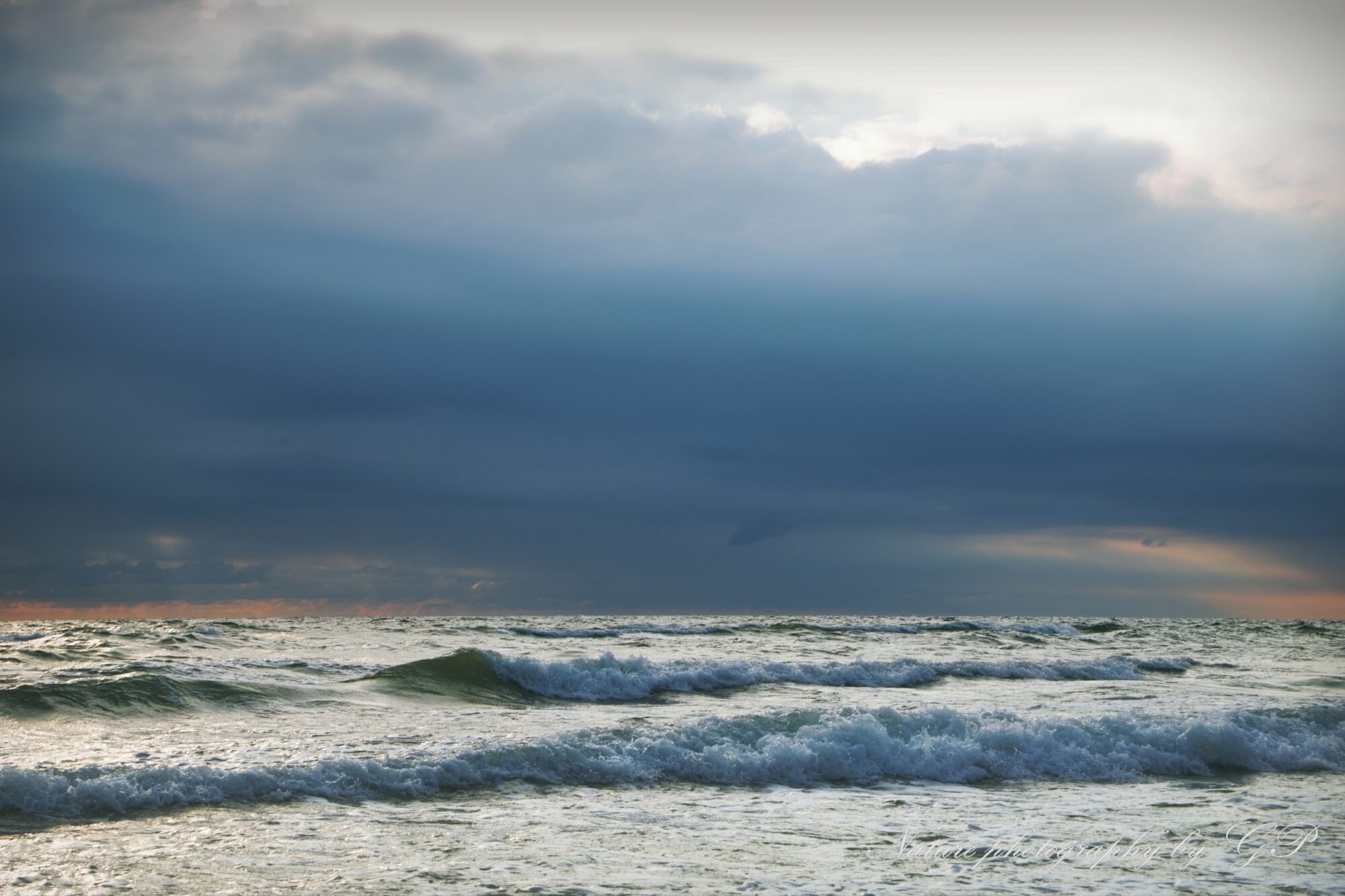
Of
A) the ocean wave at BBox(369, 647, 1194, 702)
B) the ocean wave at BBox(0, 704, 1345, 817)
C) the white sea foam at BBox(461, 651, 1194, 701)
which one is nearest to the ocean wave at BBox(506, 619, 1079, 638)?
the white sea foam at BBox(461, 651, 1194, 701)

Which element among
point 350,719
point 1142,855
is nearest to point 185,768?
point 350,719

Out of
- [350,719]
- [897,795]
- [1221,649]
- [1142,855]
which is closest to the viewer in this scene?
[1142,855]

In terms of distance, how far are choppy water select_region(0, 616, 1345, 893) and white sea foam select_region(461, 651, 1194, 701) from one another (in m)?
0.11

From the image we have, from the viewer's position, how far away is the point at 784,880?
7922 mm

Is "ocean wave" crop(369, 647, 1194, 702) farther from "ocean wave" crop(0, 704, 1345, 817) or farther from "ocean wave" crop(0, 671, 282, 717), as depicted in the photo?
"ocean wave" crop(0, 704, 1345, 817)

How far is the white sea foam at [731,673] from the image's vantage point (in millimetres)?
23109

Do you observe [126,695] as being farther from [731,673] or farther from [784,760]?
[731,673]

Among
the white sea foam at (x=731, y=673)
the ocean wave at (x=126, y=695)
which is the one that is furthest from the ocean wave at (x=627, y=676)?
the ocean wave at (x=126, y=695)

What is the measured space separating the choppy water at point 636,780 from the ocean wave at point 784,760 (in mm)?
43

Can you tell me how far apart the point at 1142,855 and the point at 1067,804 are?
270 cm

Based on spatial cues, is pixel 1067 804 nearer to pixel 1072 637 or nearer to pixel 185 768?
pixel 185 768

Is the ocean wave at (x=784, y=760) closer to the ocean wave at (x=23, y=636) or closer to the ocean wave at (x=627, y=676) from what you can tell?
the ocean wave at (x=627, y=676)

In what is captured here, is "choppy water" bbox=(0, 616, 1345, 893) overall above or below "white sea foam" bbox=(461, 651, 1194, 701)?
above

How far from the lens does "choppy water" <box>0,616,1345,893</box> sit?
8.26 meters
